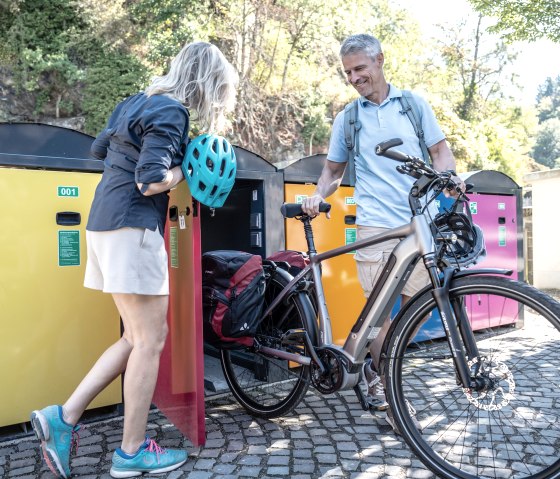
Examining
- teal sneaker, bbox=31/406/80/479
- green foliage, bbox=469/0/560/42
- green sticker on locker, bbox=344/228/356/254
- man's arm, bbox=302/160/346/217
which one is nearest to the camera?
teal sneaker, bbox=31/406/80/479

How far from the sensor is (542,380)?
2.52 meters

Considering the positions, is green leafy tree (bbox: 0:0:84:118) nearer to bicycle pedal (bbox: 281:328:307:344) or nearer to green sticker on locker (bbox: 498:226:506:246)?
green sticker on locker (bbox: 498:226:506:246)

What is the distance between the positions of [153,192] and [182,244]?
55 centimetres

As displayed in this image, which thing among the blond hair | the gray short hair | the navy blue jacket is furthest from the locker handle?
the gray short hair

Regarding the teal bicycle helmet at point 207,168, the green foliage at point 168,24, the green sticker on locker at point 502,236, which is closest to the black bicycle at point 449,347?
the teal bicycle helmet at point 207,168

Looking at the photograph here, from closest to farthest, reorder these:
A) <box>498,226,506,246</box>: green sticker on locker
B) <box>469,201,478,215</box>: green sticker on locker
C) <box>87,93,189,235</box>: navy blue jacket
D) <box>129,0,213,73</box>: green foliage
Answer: <box>87,93,189,235</box>: navy blue jacket
<box>469,201,478,215</box>: green sticker on locker
<box>498,226,506,246</box>: green sticker on locker
<box>129,0,213,73</box>: green foliage

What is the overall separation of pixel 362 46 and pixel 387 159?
1.94 feet

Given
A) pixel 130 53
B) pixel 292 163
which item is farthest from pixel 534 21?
pixel 130 53

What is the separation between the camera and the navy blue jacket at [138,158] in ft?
7.65

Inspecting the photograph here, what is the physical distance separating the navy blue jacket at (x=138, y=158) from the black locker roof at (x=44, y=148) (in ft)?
2.39

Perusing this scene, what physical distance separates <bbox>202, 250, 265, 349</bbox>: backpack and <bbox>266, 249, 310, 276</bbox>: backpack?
214 millimetres

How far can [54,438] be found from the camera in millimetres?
2482

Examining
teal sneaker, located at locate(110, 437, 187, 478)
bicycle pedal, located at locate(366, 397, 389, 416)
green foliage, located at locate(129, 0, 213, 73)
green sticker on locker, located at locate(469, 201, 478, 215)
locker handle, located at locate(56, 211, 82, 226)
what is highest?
green foliage, located at locate(129, 0, 213, 73)

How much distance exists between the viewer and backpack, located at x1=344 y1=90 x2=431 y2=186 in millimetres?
2945
